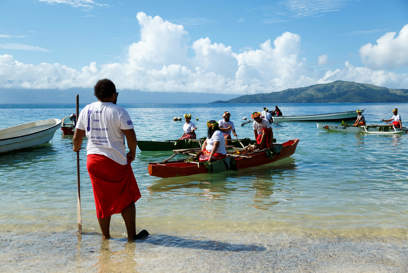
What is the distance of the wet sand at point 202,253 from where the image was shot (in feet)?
13.2

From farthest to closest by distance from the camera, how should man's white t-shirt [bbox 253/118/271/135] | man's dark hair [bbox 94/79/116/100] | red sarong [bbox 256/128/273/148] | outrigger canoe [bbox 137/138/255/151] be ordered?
1. outrigger canoe [bbox 137/138/255/151]
2. red sarong [bbox 256/128/273/148]
3. man's white t-shirt [bbox 253/118/271/135]
4. man's dark hair [bbox 94/79/116/100]

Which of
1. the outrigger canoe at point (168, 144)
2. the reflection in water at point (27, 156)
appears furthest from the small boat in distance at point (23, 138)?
the outrigger canoe at point (168, 144)

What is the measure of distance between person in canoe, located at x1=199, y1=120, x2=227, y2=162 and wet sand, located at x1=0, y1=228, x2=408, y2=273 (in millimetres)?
5041

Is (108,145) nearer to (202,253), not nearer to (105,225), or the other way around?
(105,225)

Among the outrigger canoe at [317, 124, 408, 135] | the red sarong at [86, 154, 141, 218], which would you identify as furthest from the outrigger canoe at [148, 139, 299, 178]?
the outrigger canoe at [317, 124, 408, 135]

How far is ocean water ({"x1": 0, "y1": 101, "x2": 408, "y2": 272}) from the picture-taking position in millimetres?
4180

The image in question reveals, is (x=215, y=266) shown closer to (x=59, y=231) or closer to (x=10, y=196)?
(x=59, y=231)

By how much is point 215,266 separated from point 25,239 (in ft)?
10.1

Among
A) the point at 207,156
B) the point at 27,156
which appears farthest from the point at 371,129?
the point at 27,156

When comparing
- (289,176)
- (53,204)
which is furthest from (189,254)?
(289,176)

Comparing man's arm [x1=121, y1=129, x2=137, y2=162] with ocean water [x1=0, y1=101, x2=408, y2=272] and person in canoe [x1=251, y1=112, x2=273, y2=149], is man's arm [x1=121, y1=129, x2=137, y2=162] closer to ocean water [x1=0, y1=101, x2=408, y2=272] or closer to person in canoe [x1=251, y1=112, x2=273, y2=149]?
ocean water [x1=0, y1=101, x2=408, y2=272]

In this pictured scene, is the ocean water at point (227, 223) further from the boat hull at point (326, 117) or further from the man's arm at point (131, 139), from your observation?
the boat hull at point (326, 117)

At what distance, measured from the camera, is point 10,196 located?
852 cm

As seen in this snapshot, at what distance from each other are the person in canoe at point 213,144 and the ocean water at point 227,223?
26.2 inches
